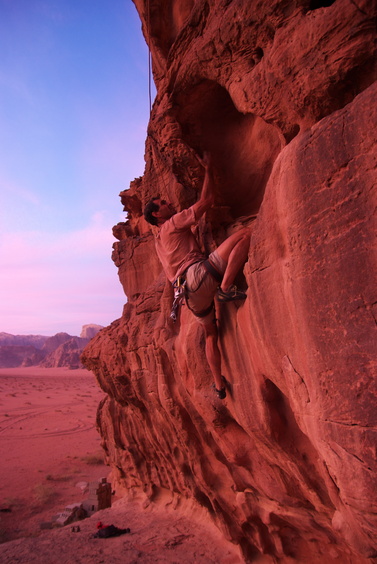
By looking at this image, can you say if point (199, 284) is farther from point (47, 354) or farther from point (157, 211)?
point (47, 354)

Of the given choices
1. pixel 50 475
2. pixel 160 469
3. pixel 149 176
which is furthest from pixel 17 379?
pixel 149 176

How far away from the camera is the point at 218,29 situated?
3.74m

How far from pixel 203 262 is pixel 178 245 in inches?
23.6

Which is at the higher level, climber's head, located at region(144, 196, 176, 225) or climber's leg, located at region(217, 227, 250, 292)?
climber's head, located at region(144, 196, 176, 225)

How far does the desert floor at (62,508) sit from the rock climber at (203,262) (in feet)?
11.8

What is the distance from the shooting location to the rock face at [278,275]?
253cm

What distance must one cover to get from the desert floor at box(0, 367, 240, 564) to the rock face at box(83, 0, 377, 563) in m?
0.62

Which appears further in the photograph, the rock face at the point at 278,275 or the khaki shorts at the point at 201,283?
the khaki shorts at the point at 201,283

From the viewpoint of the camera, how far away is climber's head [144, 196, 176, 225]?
4.66m

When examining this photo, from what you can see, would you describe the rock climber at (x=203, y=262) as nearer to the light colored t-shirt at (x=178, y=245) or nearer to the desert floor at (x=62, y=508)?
the light colored t-shirt at (x=178, y=245)

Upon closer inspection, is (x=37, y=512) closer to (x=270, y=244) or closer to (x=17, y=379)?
(x=270, y=244)

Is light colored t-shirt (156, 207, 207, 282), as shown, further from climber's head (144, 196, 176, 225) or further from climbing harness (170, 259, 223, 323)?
climber's head (144, 196, 176, 225)

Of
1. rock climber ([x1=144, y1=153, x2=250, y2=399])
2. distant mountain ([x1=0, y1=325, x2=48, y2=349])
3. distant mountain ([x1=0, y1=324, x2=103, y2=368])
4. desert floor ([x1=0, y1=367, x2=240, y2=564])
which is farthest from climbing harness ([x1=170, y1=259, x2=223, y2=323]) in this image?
distant mountain ([x1=0, y1=325, x2=48, y2=349])

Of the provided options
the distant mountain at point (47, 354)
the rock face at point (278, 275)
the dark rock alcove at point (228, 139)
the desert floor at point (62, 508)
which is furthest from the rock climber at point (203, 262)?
the distant mountain at point (47, 354)
